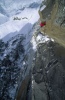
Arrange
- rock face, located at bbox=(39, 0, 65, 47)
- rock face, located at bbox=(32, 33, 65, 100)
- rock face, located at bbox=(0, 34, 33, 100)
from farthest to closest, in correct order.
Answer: rock face, located at bbox=(0, 34, 33, 100) → rock face, located at bbox=(39, 0, 65, 47) → rock face, located at bbox=(32, 33, 65, 100)

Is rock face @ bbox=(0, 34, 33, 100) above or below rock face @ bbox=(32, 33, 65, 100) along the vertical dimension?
above

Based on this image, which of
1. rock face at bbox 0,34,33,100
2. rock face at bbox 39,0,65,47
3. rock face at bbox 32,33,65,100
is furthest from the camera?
rock face at bbox 0,34,33,100

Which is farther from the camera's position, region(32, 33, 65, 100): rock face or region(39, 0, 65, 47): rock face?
region(39, 0, 65, 47): rock face

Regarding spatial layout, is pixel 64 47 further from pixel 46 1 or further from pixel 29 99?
pixel 46 1

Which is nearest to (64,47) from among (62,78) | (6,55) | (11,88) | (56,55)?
(56,55)

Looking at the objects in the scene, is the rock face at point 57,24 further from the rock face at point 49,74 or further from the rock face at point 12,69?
the rock face at point 12,69

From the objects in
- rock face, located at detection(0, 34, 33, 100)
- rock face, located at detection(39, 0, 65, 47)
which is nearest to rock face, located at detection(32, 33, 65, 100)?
rock face, located at detection(39, 0, 65, 47)

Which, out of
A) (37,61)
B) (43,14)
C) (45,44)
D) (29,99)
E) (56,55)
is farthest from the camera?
(43,14)

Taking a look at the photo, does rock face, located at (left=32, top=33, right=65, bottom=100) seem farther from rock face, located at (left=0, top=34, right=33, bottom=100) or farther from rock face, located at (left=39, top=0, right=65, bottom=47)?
rock face, located at (left=0, top=34, right=33, bottom=100)

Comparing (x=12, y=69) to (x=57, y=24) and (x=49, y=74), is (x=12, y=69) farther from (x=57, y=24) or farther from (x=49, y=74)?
(x=49, y=74)
